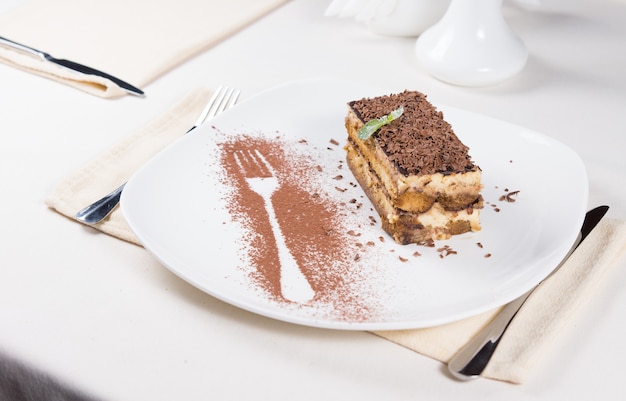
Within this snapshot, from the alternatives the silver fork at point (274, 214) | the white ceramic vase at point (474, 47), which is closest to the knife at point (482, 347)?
the silver fork at point (274, 214)

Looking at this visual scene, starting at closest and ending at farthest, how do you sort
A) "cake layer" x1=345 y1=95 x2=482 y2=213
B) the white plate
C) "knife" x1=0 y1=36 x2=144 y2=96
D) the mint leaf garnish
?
1. the white plate
2. "cake layer" x1=345 y1=95 x2=482 y2=213
3. the mint leaf garnish
4. "knife" x1=0 y1=36 x2=144 y2=96

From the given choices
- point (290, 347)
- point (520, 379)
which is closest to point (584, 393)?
point (520, 379)

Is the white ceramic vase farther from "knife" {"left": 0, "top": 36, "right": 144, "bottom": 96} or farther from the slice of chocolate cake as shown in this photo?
"knife" {"left": 0, "top": 36, "right": 144, "bottom": 96}

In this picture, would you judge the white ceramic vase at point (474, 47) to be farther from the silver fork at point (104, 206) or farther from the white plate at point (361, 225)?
the silver fork at point (104, 206)

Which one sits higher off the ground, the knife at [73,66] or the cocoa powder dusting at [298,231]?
the knife at [73,66]

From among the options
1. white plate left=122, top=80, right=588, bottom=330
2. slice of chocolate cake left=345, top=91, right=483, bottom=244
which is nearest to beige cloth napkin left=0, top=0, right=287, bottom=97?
white plate left=122, top=80, right=588, bottom=330

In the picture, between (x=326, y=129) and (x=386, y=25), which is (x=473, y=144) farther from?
(x=386, y=25)

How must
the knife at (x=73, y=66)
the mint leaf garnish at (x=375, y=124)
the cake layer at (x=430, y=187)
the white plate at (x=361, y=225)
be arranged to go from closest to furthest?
the white plate at (x=361, y=225)
the cake layer at (x=430, y=187)
the mint leaf garnish at (x=375, y=124)
the knife at (x=73, y=66)
